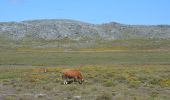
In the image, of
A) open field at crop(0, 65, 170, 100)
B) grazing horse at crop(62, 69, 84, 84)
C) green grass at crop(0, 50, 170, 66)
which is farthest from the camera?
green grass at crop(0, 50, 170, 66)

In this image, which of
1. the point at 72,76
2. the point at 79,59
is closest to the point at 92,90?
the point at 72,76

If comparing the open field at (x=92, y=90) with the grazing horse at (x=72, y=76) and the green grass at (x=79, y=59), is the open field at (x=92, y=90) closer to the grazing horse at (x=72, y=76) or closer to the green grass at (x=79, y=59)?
the grazing horse at (x=72, y=76)

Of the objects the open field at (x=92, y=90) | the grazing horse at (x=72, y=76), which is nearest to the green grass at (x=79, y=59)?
the grazing horse at (x=72, y=76)

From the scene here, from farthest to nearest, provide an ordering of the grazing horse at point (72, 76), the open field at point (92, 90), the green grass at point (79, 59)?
1. the green grass at point (79, 59)
2. the grazing horse at point (72, 76)
3. the open field at point (92, 90)

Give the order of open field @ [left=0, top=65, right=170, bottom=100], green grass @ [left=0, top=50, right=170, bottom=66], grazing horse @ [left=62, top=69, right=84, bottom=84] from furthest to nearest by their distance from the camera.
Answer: green grass @ [left=0, top=50, right=170, bottom=66] → grazing horse @ [left=62, top=69, right=84, bottom=84] → open field @ [left=0, top=65, right=170, bottom=100]

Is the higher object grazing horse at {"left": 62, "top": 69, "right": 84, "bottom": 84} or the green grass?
grazing horse at {"left": 62, "top": 69, "right": 84, "bottom": 84}

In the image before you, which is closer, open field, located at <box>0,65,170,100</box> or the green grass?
open field, located at <box>0,65,170,100</box>

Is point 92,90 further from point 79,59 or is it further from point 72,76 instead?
point 79,59

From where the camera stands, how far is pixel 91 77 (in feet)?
129

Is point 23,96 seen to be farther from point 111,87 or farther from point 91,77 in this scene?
point 91,77

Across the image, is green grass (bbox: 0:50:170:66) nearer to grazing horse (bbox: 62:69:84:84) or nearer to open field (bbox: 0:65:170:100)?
grazing horse (bbox: 62:69:84:84)

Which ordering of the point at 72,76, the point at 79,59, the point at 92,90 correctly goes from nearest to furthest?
1. the point at 92,90
2. the point at 72,76
3. the point at 79,59

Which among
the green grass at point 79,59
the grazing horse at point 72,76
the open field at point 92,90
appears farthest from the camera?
the green grass at point 79,59

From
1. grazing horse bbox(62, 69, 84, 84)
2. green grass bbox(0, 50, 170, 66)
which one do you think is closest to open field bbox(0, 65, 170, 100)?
grazing horse bbox(62, 69, 84, 84)
